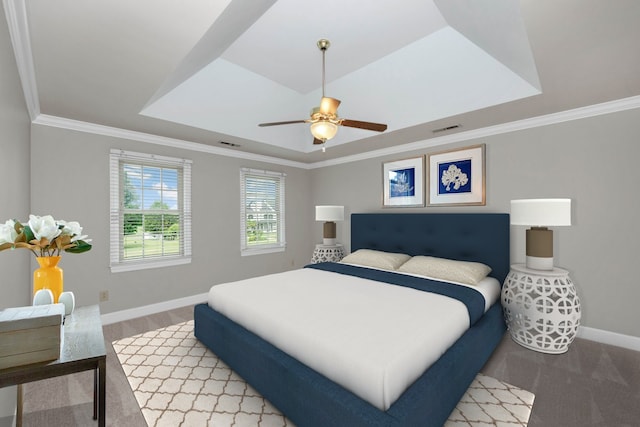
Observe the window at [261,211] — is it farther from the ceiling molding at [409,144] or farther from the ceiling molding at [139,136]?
the ceiling molding at [409,144]

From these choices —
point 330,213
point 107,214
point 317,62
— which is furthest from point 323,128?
point 107,214

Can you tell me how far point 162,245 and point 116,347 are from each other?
4.84 feet

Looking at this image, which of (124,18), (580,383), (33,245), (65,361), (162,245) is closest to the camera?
(65,361)

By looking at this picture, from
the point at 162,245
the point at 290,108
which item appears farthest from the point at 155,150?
the point at 290,108

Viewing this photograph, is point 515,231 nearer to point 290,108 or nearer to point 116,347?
point 290,108

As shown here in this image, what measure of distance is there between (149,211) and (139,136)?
3.26 feet

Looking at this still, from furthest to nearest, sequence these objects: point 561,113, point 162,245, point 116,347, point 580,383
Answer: point 162,245 → point 561,113 → point 116,347 → point 580,383

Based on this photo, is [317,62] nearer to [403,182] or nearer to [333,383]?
[403,182]

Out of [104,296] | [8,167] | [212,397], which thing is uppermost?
[8,167]

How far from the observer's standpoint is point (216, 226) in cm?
438

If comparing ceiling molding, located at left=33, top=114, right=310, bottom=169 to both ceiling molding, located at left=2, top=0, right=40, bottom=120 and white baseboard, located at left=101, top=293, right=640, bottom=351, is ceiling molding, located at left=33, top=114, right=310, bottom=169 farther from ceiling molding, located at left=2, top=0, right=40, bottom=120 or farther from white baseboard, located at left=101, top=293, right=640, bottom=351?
white baseboard, located at left=101, top=293, right=640, bottom=351

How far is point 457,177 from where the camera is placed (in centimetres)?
369

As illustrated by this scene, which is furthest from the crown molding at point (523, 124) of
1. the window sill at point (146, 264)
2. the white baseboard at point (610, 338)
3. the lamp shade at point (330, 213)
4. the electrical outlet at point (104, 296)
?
the electrical outlet at point (104, 296)

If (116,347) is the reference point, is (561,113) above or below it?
above
